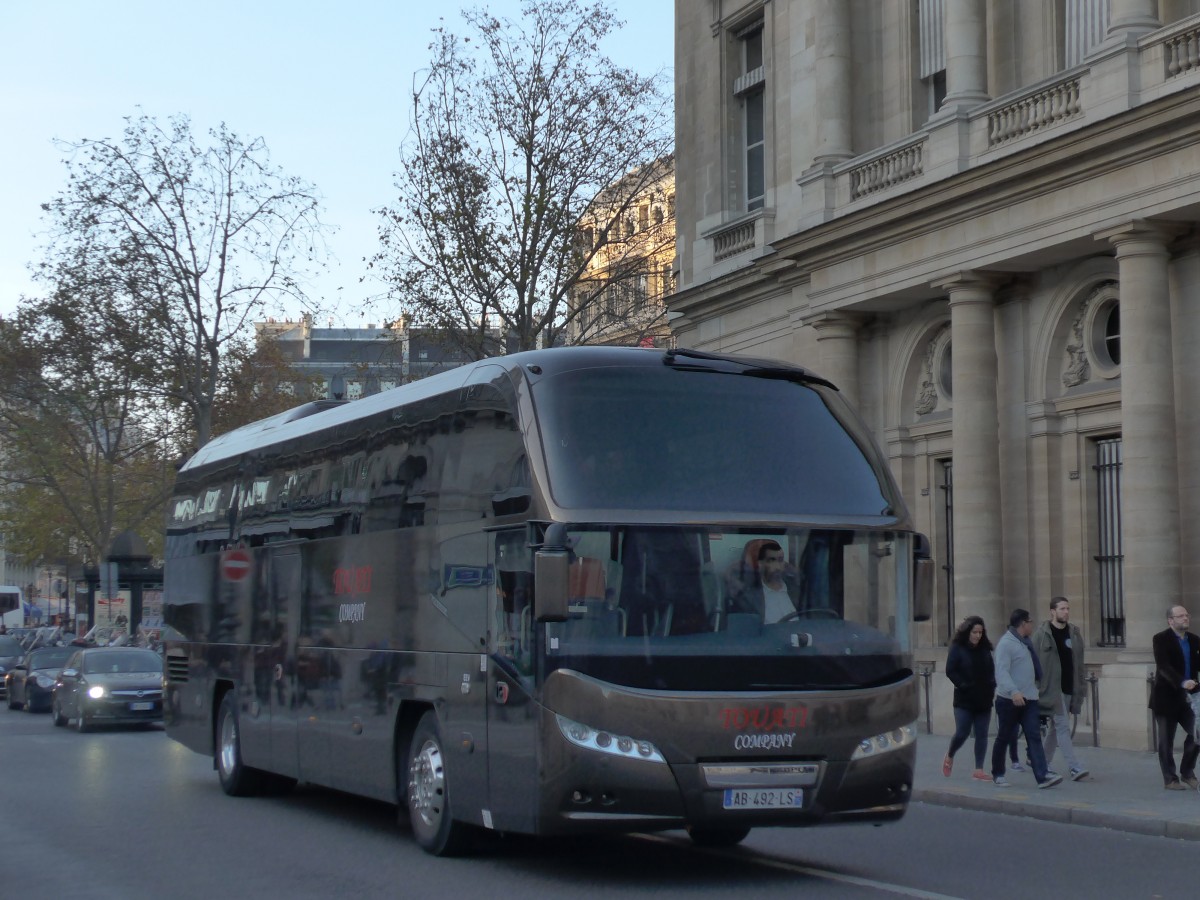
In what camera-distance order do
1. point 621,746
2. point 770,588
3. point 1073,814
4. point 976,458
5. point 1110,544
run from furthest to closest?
1. point 976,458
2. point 1110,544
3. point 1073,814
4. point 770,588
5. point 621,746

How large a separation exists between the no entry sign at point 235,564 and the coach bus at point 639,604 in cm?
398

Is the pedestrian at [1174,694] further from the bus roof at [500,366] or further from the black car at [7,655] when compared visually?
the black car at [7,655]

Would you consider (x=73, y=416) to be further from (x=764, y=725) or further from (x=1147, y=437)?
(x=764, y=725)

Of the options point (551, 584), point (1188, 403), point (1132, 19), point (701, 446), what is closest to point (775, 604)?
point (701, 446)

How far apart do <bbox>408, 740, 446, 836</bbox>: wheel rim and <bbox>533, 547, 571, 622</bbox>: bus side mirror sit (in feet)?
7.50

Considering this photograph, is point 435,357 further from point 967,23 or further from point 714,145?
point 967,23

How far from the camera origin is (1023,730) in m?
16.6

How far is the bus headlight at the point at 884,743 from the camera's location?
35.5ft

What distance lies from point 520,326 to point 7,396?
878 inches

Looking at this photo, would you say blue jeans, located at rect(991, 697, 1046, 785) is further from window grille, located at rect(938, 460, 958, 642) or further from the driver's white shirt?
window grille, located at rect(938, 460, 958, 642)

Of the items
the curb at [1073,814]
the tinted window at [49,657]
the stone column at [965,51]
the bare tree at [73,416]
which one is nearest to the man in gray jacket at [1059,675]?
the curb at [1073,814]

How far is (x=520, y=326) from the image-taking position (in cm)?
3503

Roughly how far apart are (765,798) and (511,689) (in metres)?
1.66

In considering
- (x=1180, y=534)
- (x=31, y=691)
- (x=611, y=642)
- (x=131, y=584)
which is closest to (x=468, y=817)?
(x=611, y=642)
